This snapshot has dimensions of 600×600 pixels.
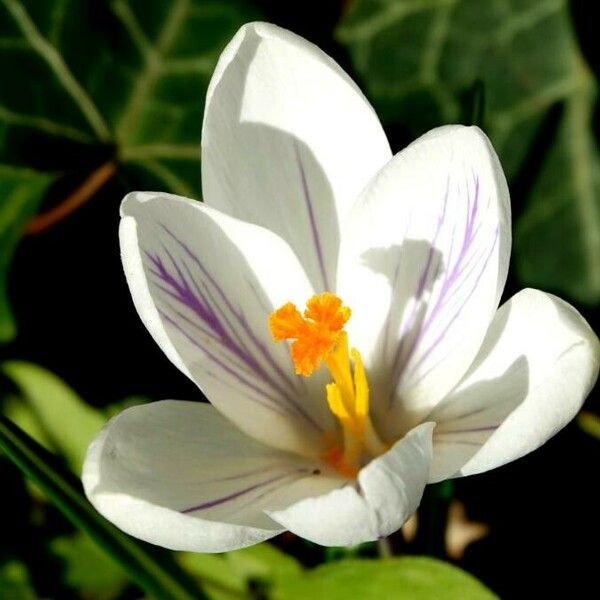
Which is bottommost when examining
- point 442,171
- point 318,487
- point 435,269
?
point 318,487

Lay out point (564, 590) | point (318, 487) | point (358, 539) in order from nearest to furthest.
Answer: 1. point (358, 539)
2. point (318, 487)
3. point (564, 590)

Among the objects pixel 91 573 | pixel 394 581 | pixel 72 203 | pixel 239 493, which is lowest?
pixel 91 573

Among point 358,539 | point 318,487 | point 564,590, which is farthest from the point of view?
point 564,590

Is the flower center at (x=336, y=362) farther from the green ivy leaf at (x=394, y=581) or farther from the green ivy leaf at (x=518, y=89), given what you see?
the green ivy leaf at (x=518, y=89)

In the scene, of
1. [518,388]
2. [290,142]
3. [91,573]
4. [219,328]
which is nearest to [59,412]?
[91,573]

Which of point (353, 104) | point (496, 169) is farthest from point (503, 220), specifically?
point (353, 104)

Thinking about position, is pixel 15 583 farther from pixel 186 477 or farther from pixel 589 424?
pixel 589 424

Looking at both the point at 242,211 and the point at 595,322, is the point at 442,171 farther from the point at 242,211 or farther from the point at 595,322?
the point at 595,322

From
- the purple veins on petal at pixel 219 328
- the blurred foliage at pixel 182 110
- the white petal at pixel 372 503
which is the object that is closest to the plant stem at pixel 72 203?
the blurred foliage at pixel 182 110
